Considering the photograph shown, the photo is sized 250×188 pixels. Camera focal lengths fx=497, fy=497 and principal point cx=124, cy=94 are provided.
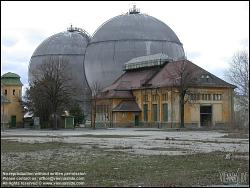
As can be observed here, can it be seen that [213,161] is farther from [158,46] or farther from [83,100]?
[83,100]

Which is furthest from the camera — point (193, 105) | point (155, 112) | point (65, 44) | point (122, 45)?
point (65, 44)

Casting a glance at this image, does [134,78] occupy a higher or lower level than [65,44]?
lower

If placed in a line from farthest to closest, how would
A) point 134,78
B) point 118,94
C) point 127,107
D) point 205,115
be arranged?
point 134,78
point 118,94
point 127,107
point 205,115

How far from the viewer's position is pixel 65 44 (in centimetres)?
12419

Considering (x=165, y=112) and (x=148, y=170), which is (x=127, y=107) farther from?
(x=148, y=170)

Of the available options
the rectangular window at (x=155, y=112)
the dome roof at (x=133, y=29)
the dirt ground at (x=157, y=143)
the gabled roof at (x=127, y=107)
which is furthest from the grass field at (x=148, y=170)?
the dome roof at (x=133, y=29)

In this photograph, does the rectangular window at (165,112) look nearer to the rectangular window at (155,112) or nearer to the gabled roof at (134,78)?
the rectangular window at (155,112)

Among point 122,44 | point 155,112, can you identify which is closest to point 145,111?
point 155,112

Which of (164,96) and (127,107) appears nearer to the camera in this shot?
(164,96)

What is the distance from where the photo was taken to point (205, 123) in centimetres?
8388

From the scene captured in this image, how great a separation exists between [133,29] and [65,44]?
24.0m

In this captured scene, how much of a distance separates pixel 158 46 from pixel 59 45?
29.7 metres

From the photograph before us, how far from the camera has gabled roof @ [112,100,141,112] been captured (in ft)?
303

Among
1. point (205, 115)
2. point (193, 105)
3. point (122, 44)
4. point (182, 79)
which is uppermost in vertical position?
point (122, 44)
